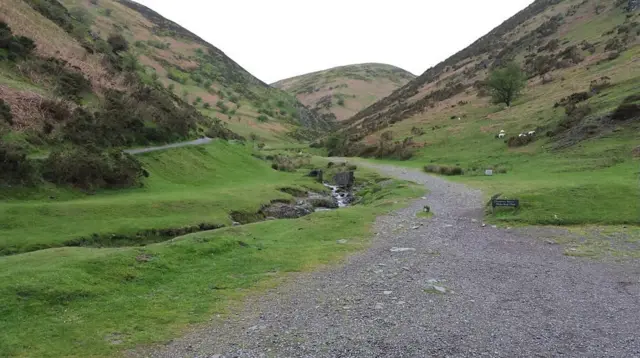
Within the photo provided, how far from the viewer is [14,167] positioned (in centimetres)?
2688

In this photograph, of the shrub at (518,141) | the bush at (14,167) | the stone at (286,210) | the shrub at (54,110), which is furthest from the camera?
the shrub at (518,141)

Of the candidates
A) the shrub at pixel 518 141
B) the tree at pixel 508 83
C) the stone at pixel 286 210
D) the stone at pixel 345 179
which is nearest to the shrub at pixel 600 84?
the shrub at pixel 518 141

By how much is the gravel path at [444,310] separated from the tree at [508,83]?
73.6m

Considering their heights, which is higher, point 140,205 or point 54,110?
point 54,110

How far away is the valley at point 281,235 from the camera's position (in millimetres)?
11781

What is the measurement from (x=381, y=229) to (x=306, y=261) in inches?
319

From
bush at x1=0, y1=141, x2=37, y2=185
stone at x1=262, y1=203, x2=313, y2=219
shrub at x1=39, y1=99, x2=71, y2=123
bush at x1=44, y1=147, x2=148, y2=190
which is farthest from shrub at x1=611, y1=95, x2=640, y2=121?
shrub at x1=39, y1=99, x2=71, y2=123

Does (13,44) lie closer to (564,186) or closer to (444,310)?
(444,310)

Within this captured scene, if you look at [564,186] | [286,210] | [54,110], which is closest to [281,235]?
[286,210]

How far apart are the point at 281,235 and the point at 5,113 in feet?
82.3

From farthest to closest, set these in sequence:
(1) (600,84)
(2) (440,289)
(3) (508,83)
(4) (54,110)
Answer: (3) (508,83), (1) (600,84), (4) (54,110), (2) (440,289)

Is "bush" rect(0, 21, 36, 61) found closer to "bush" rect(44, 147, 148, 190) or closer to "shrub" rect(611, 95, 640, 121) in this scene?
"bush" rect(44, 147, 148, 190)

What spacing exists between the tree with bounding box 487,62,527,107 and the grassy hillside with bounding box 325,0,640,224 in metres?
2.13

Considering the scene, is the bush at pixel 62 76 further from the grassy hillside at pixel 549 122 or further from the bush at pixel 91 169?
the grassy hillside at pixel 549 122
